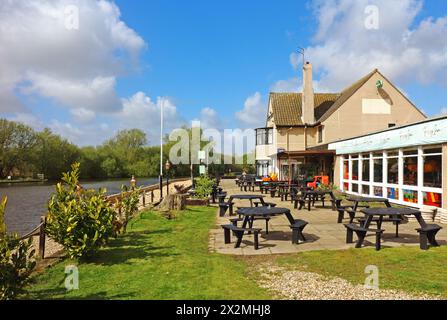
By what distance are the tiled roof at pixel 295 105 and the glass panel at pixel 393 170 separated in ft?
46.7

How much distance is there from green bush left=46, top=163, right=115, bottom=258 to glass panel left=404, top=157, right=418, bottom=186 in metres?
10.8

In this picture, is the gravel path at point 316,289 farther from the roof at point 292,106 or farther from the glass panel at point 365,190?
the roof at point 292,106

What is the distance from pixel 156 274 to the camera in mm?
5840

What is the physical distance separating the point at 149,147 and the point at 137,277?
75.4 m

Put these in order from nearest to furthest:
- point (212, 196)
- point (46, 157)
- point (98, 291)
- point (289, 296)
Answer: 1. point (289, 296)
2. point (98, 291)
3. point (212, 196)
4. point (46, 157)

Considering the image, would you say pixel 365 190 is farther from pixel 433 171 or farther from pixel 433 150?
pixel 433 150

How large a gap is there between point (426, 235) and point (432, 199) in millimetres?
5054

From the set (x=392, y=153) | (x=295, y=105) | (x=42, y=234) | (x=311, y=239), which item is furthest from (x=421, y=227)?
Answer: (x=295, y=105)

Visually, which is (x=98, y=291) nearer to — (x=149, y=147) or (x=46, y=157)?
(x=46, y=157)

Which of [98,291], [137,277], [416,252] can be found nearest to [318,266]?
[416,252]

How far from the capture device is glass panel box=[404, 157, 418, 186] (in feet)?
42.0

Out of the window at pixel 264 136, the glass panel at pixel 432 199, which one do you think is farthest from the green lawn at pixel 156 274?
the window at pixel 264 136

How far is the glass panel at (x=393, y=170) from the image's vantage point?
47.0ft

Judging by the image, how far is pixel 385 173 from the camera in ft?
50.1
